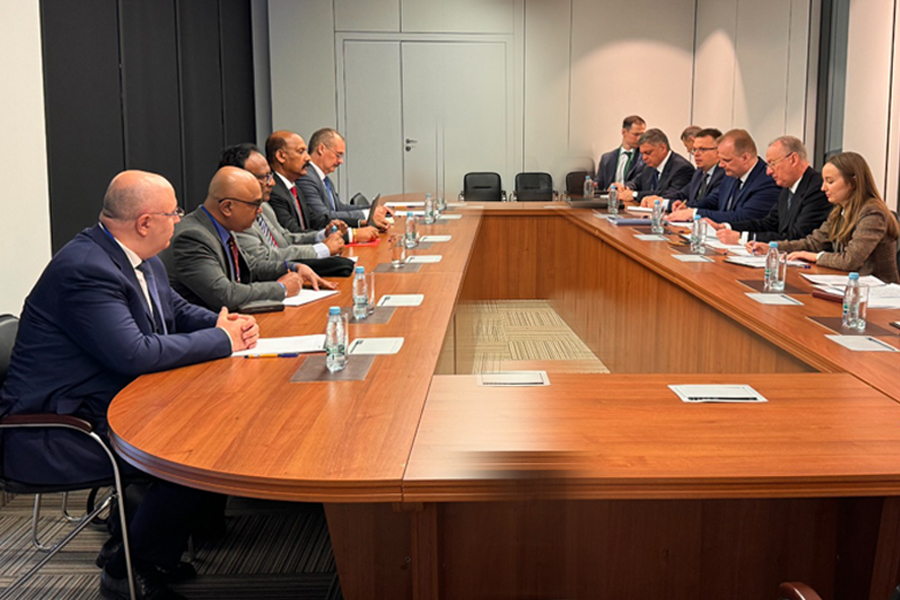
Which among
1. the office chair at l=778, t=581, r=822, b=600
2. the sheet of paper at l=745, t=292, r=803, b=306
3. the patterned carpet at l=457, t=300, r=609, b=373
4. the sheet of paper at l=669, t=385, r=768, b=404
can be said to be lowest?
the patterned carpet at l=457, t=300, r=609, b=373

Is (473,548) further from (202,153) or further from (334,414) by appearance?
(202,153)

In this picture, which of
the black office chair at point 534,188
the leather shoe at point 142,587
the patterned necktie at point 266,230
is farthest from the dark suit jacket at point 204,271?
the black office chair at point 534,188

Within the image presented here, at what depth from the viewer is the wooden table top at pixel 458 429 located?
4.96 ft

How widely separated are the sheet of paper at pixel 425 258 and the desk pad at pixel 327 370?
2.01 metres

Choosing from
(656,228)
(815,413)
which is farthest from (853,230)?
(815,413)

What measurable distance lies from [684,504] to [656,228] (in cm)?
374

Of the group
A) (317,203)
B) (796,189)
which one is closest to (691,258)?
(796,189)

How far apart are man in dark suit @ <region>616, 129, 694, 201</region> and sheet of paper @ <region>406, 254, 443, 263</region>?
3.12 meters

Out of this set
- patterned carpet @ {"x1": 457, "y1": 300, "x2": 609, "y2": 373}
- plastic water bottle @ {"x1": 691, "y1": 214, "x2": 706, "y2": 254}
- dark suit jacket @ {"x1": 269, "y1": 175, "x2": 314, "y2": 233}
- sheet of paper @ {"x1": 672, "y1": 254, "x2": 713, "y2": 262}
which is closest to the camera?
sheet of paper @ {"x1": 672, "y1": 254, "x2": 713, "y2": 262}

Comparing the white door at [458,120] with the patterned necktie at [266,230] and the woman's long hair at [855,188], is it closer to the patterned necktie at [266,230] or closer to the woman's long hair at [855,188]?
the patterned necktie at [266,230]

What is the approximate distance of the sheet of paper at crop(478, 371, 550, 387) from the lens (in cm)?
212

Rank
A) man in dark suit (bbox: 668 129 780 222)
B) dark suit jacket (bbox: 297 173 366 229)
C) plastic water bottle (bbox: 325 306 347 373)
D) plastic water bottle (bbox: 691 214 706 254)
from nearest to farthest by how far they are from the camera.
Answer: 1. plastic water bottle (bbox: 325 306 347 373)
2. plastic water bottle (bbox: 691 214 706 254)
3. man in dark suit (bbox: 668 129 780 222)
4. dark suit jacket (bbox: 297 173 366 229)

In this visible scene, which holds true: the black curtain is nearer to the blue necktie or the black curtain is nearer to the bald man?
the bald man

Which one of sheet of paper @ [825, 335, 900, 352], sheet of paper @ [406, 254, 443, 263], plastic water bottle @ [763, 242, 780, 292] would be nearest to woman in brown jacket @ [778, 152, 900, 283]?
plastic water bottle @ [763, 242, 780, 292]
